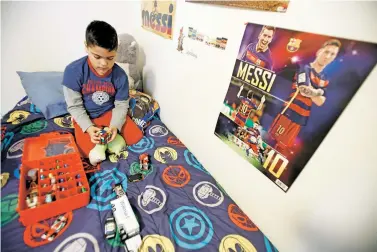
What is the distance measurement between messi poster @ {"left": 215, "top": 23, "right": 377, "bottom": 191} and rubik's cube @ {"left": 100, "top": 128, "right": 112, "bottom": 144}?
67 cm

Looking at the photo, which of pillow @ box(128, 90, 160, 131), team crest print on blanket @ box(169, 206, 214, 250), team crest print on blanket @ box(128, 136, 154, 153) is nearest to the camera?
team crest print on blanket @ box(169, 206, 214, 250)

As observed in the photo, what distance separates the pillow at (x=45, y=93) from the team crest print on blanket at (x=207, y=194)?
1041 mm

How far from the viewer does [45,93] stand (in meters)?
1.19

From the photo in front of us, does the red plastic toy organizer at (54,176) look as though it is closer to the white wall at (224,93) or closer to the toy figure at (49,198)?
the toy figure at (49,198)

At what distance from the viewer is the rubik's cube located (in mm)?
983

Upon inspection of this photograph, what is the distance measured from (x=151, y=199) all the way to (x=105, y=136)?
426 millimetres

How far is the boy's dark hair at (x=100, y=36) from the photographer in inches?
32.1

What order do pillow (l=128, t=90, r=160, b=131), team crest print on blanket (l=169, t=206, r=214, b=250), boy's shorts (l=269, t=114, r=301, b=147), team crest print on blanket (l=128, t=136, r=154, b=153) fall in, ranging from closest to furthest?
boy's shorts (l=269, t=114, r=301, b=147) → team crest print on blanket (l=169, t=206, r=214, b=250) → team crest print on blanket (l=128, t=136, r=154, b=153) → pillow (l=128, t=90, r=160, b=131)

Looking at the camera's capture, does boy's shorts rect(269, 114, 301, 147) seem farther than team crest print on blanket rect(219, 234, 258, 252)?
No

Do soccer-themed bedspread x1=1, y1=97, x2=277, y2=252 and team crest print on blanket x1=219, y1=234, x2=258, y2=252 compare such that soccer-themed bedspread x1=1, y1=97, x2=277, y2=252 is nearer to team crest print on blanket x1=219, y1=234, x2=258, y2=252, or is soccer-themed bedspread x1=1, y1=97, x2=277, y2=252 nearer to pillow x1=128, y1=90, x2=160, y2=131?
team crest print on blanket x1=219, y1=234, x2=258, y2=252

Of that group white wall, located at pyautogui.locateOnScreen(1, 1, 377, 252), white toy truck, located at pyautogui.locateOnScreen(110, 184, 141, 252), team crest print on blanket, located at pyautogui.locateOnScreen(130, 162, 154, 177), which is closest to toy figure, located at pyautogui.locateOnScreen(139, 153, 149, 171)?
team crest print on blanket, located at pyautogui.locateOnScreen(130, 162, 154, 177)

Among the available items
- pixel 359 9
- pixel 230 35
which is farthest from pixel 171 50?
pixel 359 9

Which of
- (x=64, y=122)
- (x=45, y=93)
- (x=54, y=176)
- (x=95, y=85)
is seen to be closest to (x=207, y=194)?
(x=54, y=176)

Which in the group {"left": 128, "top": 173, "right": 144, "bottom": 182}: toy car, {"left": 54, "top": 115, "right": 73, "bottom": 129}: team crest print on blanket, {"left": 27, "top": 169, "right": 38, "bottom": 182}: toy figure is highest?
{"left": 27, "top": 169, "right": 38, "bottom": 182}: toy figure
